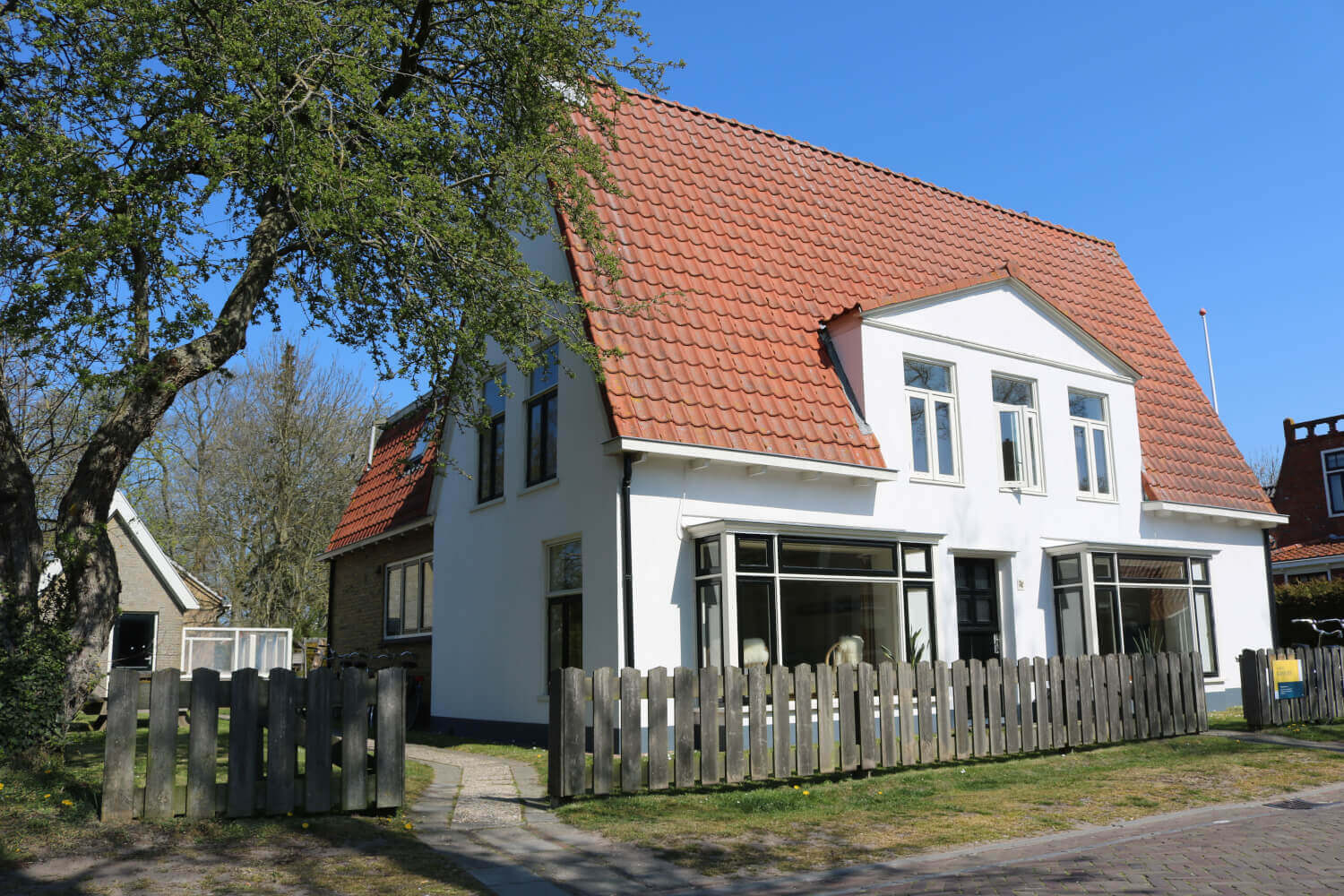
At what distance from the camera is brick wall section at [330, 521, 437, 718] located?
19.0 metres

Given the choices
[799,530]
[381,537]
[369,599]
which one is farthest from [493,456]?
[369,599]

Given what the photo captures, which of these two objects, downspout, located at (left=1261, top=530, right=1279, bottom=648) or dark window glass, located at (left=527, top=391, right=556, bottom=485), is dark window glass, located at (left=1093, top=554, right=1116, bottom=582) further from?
dark window glass, located at (left=527, top=391, right=556, bottom=485)

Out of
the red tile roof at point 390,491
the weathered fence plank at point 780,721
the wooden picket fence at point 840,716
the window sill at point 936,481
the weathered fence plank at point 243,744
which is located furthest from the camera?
the red tile roof at point 390,491

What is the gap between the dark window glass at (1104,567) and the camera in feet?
53.8

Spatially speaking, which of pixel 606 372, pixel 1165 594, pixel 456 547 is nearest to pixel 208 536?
pixel 456 547

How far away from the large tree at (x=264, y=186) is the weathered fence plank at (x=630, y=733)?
401 cm

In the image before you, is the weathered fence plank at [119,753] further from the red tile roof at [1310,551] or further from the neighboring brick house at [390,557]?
the red tile roof at [1310,551]

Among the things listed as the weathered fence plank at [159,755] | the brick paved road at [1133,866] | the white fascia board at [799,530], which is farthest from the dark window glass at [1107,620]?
the weathered fence plank at [159,755]

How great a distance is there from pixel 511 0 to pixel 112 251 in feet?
17.3

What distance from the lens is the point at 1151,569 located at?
17156 millimetres

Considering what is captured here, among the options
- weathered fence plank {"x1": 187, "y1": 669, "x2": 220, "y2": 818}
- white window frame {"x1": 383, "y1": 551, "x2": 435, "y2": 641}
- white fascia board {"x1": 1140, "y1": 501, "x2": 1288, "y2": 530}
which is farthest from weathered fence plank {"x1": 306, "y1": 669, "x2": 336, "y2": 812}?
white fascia board {"x1": 1140, "y1": 501, "x2": 1288, "y2": 530}

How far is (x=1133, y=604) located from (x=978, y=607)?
9.33 ft

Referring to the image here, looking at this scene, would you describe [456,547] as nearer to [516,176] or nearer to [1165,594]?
[516,176]

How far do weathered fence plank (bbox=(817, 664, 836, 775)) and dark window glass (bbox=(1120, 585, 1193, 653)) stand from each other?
322 inches
